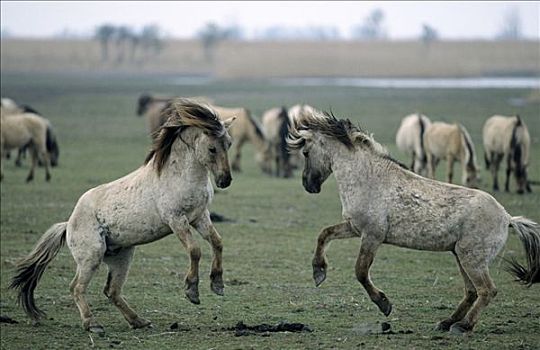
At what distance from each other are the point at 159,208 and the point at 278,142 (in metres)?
15.8

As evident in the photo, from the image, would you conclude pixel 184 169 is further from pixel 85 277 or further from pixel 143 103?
pixel 143 103

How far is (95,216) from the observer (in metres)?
8.99

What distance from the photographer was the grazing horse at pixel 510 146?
767 inches

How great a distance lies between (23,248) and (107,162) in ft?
39.5

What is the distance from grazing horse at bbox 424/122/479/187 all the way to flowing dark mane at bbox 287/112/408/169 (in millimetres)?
10658

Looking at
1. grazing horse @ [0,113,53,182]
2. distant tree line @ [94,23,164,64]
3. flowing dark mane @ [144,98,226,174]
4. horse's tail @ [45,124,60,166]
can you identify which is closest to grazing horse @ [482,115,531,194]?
grazing horse @ [0,113,53,182]

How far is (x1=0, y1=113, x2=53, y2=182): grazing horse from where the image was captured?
70.3 ft

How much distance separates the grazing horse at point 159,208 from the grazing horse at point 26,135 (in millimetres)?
12662

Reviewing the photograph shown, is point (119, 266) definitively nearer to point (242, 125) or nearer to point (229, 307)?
point (229, 307)

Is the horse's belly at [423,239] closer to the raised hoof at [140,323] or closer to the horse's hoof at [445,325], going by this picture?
the horse's hoof at [445,325]

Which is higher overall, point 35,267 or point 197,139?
point 197,139

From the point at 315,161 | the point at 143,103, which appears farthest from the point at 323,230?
the point at 143,103

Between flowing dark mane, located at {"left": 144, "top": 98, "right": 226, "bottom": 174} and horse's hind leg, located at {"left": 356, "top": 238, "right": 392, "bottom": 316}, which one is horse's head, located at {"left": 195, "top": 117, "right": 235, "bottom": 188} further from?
horse's hind leg, located at {"left": 356, "top": 238, "right": 392, "bottom": 316}

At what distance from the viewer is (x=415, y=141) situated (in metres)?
22.3
